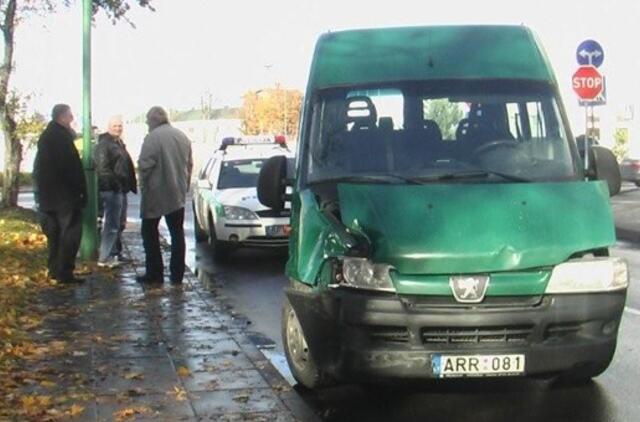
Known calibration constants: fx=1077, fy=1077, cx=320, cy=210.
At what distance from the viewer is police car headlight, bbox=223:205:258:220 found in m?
15.3

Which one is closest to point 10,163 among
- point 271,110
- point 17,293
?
point 17,293

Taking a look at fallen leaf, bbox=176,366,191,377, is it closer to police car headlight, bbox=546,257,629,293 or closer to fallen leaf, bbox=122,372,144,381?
fallen leaf, bbox=122,372,144,381

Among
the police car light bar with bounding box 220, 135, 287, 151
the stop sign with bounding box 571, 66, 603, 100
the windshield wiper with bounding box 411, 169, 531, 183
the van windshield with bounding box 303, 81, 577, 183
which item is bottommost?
the police car light bar with bounding box 220, 135, 287, 151

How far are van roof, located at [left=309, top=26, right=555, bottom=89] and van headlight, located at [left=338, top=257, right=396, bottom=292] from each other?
188 cm

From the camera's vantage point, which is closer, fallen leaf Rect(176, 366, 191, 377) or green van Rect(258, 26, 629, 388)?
green van Rect(258, 26, 629, 388)

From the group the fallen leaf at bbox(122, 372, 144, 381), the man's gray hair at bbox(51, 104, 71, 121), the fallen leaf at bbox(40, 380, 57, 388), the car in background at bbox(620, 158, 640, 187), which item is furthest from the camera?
the car in background at bbox(620, 158, 640, 187)

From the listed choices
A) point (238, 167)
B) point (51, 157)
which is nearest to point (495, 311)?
point (51, 157)

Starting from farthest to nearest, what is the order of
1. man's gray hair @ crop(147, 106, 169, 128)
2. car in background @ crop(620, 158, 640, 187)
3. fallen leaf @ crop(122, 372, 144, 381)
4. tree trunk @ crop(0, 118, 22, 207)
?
1. car in background @ crop(620, 158, 640, 187)
2. tree trunk @ crop(0, 118, 22, 207)
3. man's gray hair @ crop(147, 106, 169, 128)
4. fallen leaf @ crop(122, 372, 144, 381)

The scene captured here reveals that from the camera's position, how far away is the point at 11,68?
2267cm

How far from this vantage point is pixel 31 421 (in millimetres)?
6176

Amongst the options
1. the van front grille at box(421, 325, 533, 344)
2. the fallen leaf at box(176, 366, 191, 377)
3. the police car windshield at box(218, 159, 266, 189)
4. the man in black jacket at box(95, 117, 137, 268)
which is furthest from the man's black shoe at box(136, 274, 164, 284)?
the van front grille at box(421, 325, 533, 344)

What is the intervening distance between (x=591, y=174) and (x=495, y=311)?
6.53 ft

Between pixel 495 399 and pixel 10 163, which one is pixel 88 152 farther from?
pixel 10 163

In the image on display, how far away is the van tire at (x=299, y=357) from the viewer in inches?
277
